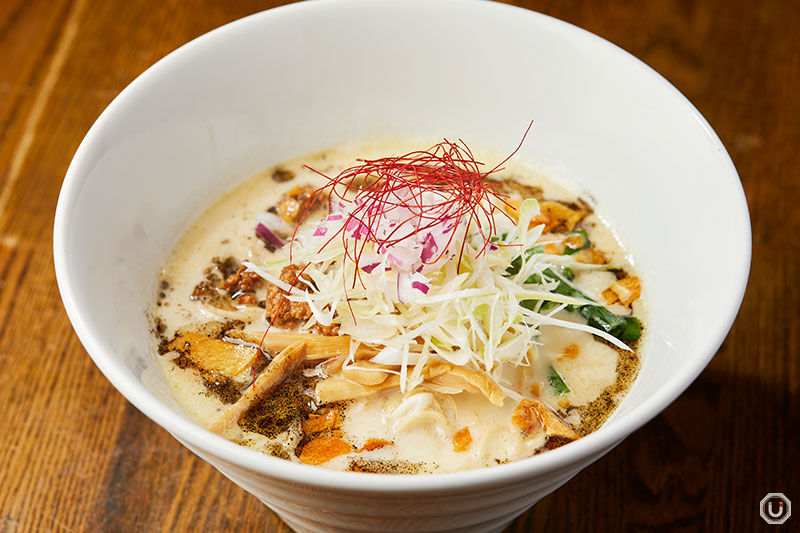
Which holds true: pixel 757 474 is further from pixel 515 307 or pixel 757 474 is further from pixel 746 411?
pixel 515 307

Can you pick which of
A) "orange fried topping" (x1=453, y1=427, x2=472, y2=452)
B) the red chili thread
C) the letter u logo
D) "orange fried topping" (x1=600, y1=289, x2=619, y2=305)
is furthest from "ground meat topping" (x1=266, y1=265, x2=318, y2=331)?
the letter u logo

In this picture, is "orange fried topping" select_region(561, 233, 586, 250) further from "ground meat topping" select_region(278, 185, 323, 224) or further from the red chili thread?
"ground meat topping" select_region(278, 185, 323, 224)

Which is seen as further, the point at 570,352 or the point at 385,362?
the point at 570,352

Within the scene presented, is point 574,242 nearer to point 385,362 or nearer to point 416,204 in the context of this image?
point 416,204

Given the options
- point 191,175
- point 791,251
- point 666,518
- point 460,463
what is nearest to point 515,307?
point 460,463

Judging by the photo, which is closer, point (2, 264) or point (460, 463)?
point (460, 463)

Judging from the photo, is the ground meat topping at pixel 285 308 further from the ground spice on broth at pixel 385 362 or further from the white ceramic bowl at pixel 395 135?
the white ceramic bowl at pixel 395 135

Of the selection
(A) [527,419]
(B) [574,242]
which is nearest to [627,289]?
(B) [574,242]

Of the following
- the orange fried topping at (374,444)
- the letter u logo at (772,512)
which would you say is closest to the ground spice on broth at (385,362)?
the orange fried topping at (374,444)
